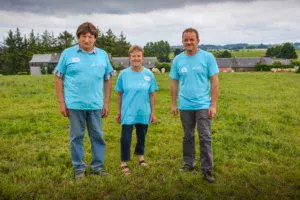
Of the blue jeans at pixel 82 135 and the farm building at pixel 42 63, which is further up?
the farm building at pixel 42 63

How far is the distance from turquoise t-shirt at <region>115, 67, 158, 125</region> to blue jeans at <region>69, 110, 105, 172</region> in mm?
480

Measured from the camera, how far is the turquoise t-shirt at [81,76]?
4.63 metres

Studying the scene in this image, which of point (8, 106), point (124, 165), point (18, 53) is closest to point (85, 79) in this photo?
point (124, 165)

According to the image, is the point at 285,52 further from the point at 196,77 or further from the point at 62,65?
the point at 62,65

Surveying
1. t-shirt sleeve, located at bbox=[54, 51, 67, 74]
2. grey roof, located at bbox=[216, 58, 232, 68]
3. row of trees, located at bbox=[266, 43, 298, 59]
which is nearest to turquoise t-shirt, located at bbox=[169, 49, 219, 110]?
t-shirt sleeve, located at bbox=[54, 51, 67, 74]

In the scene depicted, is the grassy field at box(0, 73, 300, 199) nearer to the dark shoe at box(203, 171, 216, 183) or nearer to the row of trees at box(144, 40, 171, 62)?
the dark shoe at box(203, 171, 216, 183)

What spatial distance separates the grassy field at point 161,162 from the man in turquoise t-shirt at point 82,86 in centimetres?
56

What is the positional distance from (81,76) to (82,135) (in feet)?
3.33

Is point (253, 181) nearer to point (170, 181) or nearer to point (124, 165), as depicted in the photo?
point (170, 181)

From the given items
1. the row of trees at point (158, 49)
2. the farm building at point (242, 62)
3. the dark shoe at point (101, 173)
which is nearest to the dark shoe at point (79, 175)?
the dark shoe at point (101, 173)

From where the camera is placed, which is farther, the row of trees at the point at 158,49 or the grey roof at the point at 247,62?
the row of trees at the point at 158,49

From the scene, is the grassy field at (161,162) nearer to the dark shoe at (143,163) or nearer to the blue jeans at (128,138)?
the dark shoe at (143,163)

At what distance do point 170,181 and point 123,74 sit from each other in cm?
197

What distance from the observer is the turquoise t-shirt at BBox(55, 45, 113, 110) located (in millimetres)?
4633
